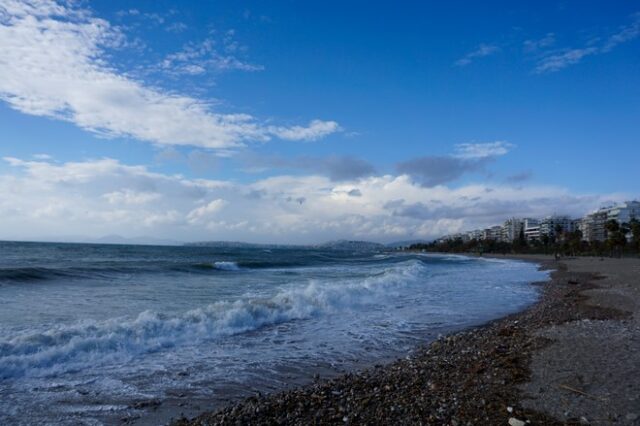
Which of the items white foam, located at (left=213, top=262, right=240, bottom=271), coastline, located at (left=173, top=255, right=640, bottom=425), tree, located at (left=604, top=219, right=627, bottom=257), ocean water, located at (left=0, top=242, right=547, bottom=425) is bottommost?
white foam, located at (left=213, top=262, right=240, bottom=271)

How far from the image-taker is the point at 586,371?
6426mm

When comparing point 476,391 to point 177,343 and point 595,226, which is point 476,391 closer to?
point 177,343

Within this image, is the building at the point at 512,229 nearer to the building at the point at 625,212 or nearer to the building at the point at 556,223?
the building at the point at 556,223

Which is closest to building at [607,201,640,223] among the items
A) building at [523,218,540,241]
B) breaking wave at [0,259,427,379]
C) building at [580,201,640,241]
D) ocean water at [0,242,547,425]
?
building at [580,201,640,241]

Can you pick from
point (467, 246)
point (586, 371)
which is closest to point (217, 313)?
point (586, 371)

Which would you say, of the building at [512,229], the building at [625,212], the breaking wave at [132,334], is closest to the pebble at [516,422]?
the breaking wave at [132,334]

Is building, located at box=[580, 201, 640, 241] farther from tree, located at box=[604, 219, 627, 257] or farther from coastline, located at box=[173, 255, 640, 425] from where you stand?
coastline, located at box=[173, 255, 640, 425]

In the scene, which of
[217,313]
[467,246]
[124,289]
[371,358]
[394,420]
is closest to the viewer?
[394,420]

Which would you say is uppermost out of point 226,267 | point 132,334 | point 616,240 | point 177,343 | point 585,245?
point 616,240

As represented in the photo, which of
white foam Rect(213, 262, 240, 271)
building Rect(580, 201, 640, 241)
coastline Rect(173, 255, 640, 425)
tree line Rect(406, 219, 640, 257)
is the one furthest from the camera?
building Rect(580, 201, 640, 241)

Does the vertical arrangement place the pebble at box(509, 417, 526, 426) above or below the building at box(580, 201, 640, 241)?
below

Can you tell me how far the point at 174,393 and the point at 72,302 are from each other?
11131 mm

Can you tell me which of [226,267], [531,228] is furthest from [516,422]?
[531,228]

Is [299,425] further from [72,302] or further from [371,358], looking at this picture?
[72,302]
